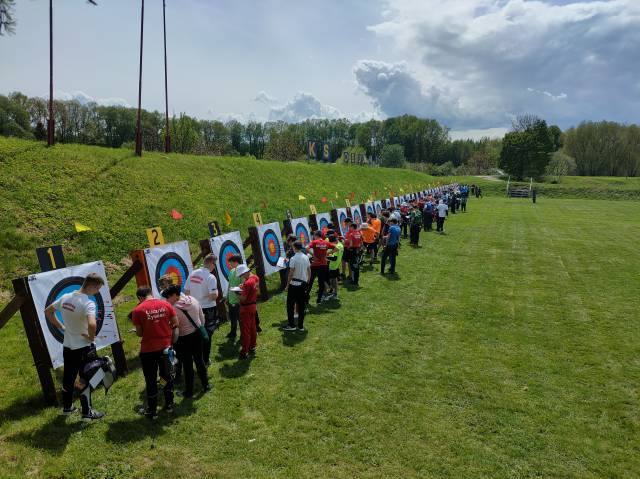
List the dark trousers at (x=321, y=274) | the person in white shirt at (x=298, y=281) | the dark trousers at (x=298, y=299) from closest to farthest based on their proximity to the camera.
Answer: the person in white shirt at (x=298, y=281) → the dark trousers at (x=298, y=299) → the dark trousers at (x=321, y=274)

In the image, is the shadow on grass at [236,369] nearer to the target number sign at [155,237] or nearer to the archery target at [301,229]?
the target number sign at [155,237]

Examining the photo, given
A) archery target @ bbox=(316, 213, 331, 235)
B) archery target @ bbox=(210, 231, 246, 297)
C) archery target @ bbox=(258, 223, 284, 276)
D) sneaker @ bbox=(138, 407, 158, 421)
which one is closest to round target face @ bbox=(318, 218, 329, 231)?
archery target @ bbox=(316, 213, 331, 235)

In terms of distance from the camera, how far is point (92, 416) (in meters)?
5.93

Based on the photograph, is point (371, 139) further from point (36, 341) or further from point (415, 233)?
point (36, 341)

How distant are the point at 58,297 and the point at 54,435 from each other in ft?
6.58

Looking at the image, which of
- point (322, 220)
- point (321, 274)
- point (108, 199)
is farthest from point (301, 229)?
point (108, 199)

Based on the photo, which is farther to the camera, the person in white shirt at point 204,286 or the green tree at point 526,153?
the green tree at point 526,153

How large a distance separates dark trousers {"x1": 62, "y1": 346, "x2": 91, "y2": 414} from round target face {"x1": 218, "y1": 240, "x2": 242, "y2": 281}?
448 centimetres

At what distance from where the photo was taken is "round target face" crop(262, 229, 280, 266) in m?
12.1

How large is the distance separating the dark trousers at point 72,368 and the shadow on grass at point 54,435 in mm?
216

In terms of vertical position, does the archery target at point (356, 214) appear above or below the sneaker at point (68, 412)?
above

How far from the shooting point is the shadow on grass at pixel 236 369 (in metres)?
7.41

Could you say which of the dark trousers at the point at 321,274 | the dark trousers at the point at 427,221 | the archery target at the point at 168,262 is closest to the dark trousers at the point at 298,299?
the dark trousers at the point at 321,274

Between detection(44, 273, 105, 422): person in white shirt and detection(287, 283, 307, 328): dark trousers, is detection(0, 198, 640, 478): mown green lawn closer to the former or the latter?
detection(44, 273, 105, 422): person in white shirt
